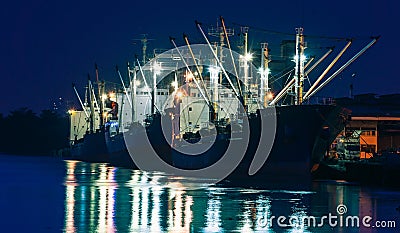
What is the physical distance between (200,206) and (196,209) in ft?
3.92

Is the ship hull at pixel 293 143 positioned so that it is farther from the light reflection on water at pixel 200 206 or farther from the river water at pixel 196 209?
the river water at pixel 196 209

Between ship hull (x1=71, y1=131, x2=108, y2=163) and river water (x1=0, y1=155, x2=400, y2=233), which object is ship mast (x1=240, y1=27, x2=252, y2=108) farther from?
ship hull (x1=71, y1=131, x2=108, y2=163)

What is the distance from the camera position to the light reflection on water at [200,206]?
2241 centimetres

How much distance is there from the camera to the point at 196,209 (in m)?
27.2

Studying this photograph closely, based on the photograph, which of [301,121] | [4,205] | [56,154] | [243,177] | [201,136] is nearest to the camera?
[4,205]

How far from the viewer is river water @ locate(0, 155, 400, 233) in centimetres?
2258

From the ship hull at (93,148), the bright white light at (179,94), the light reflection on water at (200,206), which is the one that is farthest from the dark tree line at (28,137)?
the light reflection on water at (200,206)

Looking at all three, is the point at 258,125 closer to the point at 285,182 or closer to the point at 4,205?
the point at 285,182

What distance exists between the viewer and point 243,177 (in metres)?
50.8

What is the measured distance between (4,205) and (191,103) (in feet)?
150

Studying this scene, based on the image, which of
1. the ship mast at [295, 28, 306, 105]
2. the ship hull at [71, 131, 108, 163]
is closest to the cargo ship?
the ship mast at [295, 28, 306, 105]

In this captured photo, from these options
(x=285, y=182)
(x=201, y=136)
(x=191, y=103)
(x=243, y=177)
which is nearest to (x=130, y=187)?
(x=285, y=182)

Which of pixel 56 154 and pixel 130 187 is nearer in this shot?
pixel 130 187

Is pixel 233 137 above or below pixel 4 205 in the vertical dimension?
above
